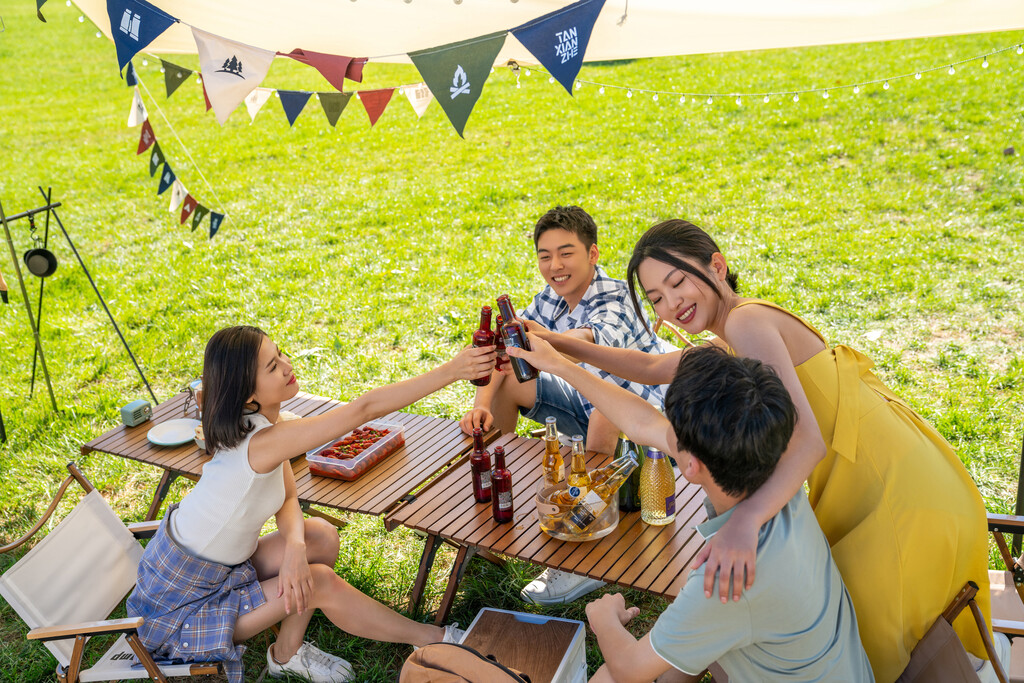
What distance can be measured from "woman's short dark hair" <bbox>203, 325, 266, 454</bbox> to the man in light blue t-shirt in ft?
5.18

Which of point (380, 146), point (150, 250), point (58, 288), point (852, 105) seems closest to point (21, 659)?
point (58, 288)

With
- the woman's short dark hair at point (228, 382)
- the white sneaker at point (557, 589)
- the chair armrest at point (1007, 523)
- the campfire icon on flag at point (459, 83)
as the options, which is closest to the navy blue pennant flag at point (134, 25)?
the campfire icon on flag at point (459, 83)

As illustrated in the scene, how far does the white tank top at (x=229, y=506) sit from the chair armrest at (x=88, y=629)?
0.34m

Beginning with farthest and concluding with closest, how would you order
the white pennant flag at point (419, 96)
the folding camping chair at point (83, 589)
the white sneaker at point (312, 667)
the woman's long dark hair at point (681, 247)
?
the white pennant flag at point (419, 96) → the white sneaker at point (312, 667) → the folding camping chair at point (83, 589) → the woman's long dark hair at point (681, 247)

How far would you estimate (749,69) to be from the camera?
12508 millimetres

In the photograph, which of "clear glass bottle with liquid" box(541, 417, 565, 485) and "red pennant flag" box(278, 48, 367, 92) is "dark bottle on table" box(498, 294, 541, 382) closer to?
"clear glass bottle with liquid" box(541, 417, 565, 485)

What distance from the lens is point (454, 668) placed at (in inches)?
94.4

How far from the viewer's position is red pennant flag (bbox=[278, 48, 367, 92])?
3873mm

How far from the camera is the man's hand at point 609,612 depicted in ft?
7.63

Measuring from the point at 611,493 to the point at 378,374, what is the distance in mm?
3262

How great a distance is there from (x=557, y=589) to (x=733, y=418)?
73.6 inches

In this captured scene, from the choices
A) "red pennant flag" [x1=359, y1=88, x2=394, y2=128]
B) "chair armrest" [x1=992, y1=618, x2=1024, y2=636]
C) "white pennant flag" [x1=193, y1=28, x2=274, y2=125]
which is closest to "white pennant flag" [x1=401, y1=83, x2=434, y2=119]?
"red pennant flag" [x1=359, y1=88, x2=394, y2=128]

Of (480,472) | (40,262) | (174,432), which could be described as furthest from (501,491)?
(40,262)

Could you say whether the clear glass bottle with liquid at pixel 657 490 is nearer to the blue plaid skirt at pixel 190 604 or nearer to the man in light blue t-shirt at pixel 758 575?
the man in light blue t-shirt at pixel 758 575
